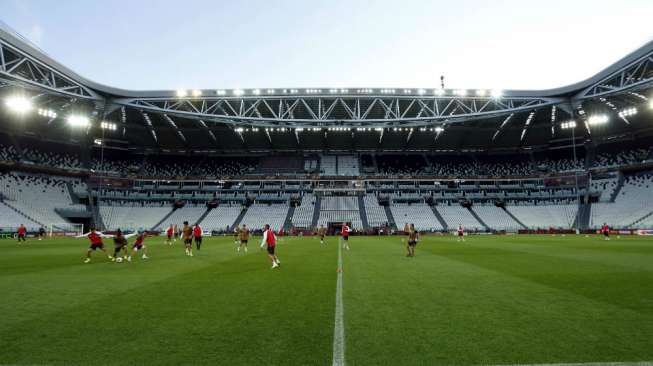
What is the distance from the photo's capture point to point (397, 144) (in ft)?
228

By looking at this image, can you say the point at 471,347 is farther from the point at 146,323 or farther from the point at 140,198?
the point at 140,198

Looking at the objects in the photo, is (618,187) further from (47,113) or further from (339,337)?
(47,113)

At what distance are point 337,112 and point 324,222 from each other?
62.2ft

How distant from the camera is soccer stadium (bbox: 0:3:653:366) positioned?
526 cm

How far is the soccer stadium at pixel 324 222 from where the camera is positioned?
17.3ft

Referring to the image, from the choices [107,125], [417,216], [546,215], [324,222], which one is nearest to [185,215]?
[107,125]

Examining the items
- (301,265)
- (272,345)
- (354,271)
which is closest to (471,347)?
(272,345)

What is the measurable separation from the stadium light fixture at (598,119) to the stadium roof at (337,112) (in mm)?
174

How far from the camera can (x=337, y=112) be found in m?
58.2

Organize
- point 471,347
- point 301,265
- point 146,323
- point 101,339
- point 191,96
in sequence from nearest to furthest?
point 471,347 < point 101,339 < point 146,323 < point 301,265 < point 191,96

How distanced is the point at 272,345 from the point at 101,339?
267 cm

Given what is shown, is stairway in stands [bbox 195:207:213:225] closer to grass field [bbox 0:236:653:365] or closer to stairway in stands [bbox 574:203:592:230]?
grass field [bbox 0:236:653:365]

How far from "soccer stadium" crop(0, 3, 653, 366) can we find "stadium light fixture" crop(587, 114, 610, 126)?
0.64 m

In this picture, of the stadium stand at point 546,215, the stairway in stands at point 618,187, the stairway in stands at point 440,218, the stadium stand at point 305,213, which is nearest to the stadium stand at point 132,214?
the stadium stand at point 305,213
